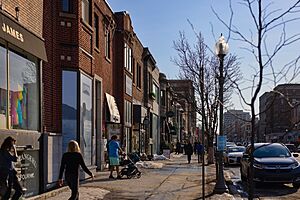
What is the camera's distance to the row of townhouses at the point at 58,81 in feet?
41.4

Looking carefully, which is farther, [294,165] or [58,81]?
[294,165]

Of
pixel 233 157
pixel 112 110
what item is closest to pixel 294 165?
pixel 112 110

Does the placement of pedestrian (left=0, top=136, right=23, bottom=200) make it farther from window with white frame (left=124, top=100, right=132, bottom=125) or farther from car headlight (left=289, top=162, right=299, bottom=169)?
window with white frame (left=124, top=100, right=132, bottom=125)

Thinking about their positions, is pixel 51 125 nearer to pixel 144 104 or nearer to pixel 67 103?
pixel 67 103

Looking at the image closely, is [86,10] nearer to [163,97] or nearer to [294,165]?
[294,165]

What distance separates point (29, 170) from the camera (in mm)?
13367

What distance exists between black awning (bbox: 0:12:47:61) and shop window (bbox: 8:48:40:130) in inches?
10.1

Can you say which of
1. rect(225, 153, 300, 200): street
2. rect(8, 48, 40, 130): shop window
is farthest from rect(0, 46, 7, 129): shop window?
rect(225, 153, 300, 200): street

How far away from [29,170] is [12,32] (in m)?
3.49

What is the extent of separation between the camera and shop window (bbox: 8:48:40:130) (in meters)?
12.5

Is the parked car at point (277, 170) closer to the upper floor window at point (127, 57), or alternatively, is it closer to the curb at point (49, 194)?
the curb at point (49, 194)

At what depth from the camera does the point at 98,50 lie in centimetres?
2384

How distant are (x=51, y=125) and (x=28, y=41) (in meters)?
4.31

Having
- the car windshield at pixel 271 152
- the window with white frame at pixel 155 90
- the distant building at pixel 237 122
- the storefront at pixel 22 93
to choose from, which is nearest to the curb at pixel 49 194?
the storefront at pixel 22 93
